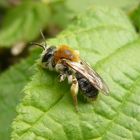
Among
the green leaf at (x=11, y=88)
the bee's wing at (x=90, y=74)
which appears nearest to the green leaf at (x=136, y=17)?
the green leaf at (x=11, y=88)

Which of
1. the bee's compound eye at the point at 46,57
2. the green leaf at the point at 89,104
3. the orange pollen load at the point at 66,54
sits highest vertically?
the bee's compound eye at the point at 46,57

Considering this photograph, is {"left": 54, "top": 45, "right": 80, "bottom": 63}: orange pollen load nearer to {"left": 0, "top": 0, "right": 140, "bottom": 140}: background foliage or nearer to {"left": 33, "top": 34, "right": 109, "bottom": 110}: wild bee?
{"left": 33, "top": 34, "right": 109, "bottom": 110}: wild bee

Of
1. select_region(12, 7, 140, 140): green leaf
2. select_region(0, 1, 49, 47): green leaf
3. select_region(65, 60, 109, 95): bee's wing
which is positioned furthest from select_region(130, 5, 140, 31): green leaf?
select_region(0, 1, 49, 47): green leaf

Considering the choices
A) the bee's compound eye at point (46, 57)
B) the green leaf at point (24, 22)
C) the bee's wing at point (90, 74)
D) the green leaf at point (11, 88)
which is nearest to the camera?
the bee's wing at point (90, 74)

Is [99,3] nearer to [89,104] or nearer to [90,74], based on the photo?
[90,74]

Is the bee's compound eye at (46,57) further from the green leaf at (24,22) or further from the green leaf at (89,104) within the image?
the green leaf at (24,22)

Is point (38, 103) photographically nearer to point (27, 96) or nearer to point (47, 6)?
point (27, 96)
